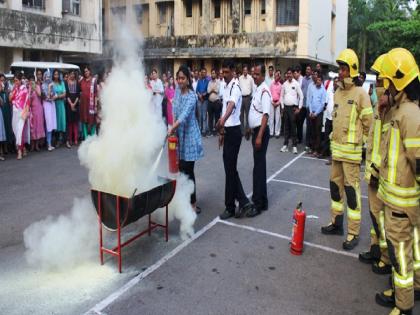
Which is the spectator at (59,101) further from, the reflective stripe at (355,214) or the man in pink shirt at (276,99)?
the reflective stripe at (355,214)

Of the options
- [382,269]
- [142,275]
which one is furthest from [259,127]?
[142,275]

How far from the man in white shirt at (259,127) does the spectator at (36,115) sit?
6.66 metres

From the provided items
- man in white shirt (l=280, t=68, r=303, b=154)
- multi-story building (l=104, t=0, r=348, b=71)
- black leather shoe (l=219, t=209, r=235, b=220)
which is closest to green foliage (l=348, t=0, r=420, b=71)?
multi-story building (l=104, t=0, r=348, b=71)

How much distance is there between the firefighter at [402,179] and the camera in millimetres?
3373

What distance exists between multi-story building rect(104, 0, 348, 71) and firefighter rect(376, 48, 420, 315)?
21368mm

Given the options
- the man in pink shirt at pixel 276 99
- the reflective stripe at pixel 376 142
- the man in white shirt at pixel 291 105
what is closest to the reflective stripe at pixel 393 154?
the reflective stripe at pixel 376 142

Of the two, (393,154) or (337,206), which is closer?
(393,154)

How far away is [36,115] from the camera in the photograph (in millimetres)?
10383

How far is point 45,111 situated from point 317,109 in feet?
23.2

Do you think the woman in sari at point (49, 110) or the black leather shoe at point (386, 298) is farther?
the woman in sari at point (49, 110)

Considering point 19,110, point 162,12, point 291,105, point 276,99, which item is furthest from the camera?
point 162,12

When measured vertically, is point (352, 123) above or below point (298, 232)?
above

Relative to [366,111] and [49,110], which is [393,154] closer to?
[366,111]

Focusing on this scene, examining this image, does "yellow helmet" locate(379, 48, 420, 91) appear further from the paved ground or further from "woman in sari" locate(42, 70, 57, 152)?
"woman in sari" locate(42, 70, 57, 152)
